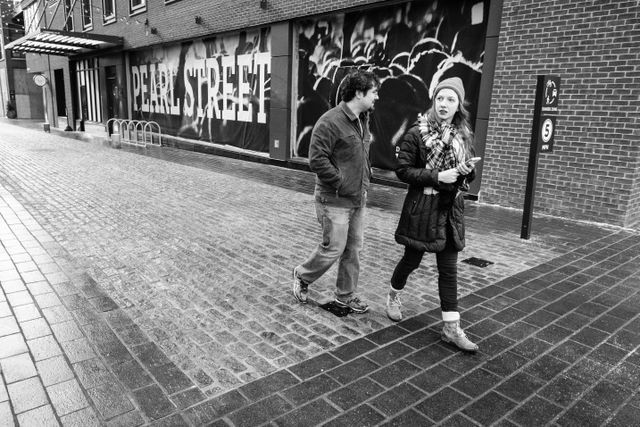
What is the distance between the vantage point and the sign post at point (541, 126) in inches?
230

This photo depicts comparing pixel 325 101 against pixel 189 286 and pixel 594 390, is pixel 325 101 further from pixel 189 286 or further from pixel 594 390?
pixel 594 390

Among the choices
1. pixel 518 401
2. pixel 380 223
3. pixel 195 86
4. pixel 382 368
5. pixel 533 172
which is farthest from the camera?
pixel 195 86

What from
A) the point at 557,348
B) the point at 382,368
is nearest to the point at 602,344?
the point at 557,348

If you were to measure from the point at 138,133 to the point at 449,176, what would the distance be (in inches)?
691

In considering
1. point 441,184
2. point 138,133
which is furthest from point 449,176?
point 138,133

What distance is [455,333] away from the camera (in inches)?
132

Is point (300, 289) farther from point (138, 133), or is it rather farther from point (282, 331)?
point (138, 133)

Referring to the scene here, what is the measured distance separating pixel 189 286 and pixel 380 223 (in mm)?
3210

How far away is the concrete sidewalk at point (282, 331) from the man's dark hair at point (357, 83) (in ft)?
5.55

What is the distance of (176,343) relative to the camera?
11.0ft

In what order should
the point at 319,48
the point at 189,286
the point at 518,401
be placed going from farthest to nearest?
1. the point at 319,48
2. the point at 189,286
3. the point at 518,401

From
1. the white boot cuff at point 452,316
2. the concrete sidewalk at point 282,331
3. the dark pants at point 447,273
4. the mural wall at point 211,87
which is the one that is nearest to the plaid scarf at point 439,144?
the dark pants at point 447,273

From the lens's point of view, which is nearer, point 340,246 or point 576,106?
point 340,246

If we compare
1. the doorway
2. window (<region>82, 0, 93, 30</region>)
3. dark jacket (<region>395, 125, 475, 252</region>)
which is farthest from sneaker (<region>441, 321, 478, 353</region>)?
the doorway
